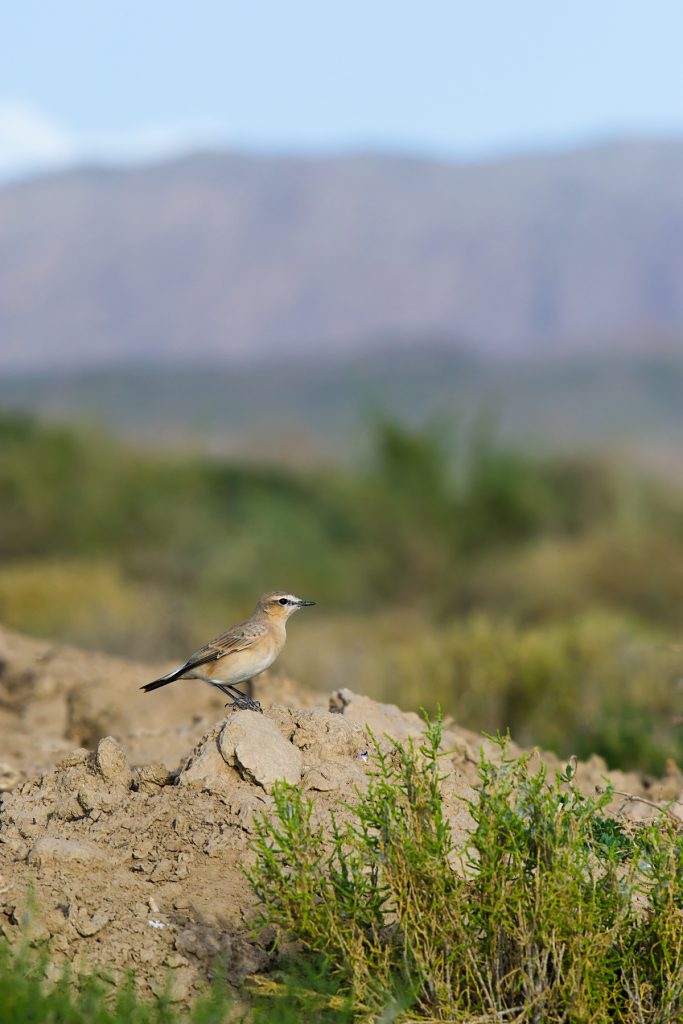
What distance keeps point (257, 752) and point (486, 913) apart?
1185 mm

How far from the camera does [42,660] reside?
1043cm

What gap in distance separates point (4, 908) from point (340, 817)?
123cm

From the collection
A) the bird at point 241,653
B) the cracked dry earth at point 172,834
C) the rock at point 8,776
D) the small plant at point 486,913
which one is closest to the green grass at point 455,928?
the small plant at point 486,913

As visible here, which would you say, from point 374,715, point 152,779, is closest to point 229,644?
point 374,715

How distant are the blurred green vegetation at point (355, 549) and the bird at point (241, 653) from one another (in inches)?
347

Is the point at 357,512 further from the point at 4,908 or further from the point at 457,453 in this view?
the point at 4,908

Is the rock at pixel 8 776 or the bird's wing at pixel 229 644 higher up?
the bird's wing at pixel 229 644

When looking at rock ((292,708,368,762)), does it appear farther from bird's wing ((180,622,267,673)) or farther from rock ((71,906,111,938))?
rock ((71,906,111,938))

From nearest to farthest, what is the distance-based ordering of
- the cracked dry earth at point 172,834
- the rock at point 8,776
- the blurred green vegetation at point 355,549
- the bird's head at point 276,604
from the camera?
the cracked dry earth at point 172,834
the bird's head at point 276,604
the rock at point 8,776
the blurred green vegetation at point 355,549

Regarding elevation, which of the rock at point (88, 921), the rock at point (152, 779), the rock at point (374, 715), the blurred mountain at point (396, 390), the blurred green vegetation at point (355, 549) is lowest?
the blurred mountain at point (396, 390)

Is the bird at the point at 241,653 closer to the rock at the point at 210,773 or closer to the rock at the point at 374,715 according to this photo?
the rock at the point at 374,715

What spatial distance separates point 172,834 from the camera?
17.6ft

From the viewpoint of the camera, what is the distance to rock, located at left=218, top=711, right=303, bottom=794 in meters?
5.40

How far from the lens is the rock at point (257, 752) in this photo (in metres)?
5.40
